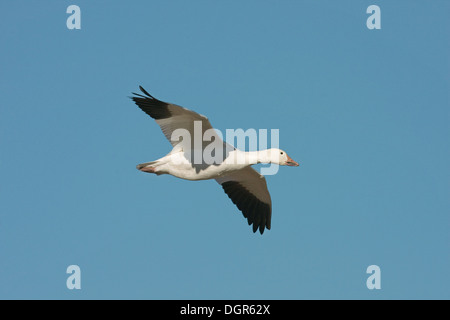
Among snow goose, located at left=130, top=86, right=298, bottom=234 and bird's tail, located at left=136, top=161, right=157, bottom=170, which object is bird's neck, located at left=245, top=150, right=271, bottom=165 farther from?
bird's tail, located at left=136, top=161, right=157, bottom=170

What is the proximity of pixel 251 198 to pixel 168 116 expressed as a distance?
11.5 feet

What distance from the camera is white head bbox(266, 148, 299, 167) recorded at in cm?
1358

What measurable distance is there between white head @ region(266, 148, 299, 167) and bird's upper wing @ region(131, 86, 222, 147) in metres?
1.29

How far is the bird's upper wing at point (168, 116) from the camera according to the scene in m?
12.6

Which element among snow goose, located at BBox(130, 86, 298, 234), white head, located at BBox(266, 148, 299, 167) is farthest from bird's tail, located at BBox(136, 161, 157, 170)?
white head, located at BBox(266, 148, 299, 167)

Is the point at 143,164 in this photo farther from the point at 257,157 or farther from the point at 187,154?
the point at 257,157

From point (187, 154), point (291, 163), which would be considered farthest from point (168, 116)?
point (291, 163)

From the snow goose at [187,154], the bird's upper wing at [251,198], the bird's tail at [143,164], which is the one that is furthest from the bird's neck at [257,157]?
the bird's tail at [143,164]

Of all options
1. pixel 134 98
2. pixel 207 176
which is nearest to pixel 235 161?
pixel 207 176

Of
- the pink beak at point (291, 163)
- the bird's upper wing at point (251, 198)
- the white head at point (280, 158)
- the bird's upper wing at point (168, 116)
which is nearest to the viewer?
the bird's upper wing at point (168, 116)

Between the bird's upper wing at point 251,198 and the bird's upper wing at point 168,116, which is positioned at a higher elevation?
the bird's upper wing at point 168,116

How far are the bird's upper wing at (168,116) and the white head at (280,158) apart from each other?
1295mm

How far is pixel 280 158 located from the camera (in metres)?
13.7

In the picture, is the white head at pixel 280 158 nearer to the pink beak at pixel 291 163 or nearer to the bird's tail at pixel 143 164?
the pink beak at pixel 291 163
